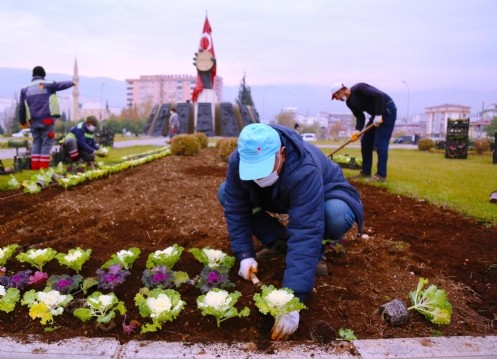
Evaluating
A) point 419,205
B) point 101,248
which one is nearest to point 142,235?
point 101,248

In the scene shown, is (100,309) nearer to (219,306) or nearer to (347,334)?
(219,306)

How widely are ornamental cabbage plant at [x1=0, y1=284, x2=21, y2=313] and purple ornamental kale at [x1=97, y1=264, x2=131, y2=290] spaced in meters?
0.45

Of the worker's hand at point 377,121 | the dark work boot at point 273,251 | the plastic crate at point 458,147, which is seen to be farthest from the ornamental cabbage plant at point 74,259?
the plastic crate at point 458,147

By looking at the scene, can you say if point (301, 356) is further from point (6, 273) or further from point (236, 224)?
point (6, 273)

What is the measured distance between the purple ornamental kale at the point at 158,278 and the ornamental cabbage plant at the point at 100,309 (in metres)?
0.28

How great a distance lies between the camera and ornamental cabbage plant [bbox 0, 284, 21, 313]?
2367 mm

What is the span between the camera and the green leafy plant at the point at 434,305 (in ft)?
7.48

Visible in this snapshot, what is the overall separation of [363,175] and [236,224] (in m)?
5.54

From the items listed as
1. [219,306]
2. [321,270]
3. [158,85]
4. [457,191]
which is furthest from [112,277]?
[158,85]

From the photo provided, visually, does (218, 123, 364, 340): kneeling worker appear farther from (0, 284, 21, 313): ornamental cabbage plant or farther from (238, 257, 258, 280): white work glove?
(0, 284, 21, 313): ornamental cabbage plant

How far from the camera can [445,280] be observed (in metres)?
2.99

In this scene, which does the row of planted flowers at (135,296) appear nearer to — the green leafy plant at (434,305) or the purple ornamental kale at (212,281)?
the purple ornamental kale at (212,281)

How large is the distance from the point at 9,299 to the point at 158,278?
83 centimetres

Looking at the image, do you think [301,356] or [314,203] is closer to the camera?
[301,356]
